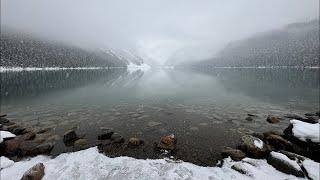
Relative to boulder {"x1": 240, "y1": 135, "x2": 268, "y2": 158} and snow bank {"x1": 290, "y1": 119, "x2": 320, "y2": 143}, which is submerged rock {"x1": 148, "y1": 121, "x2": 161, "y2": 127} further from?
snow bank {"x1": 290, "y1": 119, "x2": 320, "y2": 143}

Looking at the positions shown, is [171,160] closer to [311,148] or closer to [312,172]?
[312,172]

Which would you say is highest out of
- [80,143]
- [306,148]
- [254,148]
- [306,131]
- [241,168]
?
[306,131]

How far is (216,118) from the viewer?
2944 centimetres

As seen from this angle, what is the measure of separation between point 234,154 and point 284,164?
3412 mm

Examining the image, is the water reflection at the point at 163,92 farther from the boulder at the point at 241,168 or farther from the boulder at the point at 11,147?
the boulder at the point at 241,168

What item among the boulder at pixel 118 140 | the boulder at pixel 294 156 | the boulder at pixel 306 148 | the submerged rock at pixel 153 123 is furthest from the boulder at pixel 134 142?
the boulder at pixel 306 148

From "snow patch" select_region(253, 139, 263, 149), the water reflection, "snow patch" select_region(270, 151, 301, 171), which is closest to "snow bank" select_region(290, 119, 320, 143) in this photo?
"snow patch" select_region(253, 139, 263, 149)

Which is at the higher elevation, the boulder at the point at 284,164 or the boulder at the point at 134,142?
the boulder at the point at 284,164

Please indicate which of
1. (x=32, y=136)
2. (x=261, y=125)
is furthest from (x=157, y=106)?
(x=32, y=136)

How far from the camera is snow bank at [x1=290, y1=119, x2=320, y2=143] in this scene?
19.1m

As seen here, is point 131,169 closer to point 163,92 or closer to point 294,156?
point 294,156

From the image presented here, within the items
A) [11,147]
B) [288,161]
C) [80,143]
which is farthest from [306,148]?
[11,147]

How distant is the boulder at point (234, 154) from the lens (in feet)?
55.3

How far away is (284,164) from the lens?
15047 millimetres
